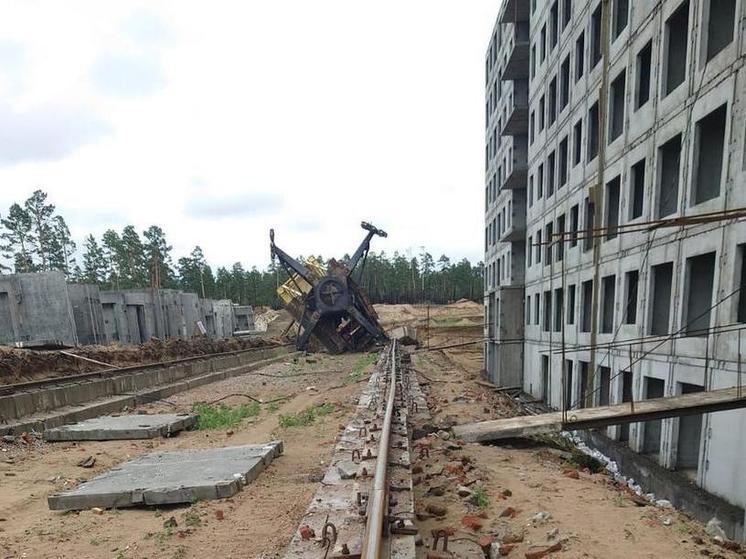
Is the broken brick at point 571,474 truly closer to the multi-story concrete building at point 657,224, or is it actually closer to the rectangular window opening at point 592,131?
the multi-story concrete building at point 657,224

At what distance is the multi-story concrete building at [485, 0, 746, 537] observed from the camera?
697cm

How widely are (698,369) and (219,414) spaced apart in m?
10.1

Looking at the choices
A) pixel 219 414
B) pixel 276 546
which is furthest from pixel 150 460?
pixel 219 414

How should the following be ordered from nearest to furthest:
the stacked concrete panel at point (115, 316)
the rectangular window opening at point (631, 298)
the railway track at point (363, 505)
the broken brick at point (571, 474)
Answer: the railway track at point (363, 505) → the broken brick at point (571, 474) → the rectangular window opening at point (631, 298) → the stacked concrete panel at point (115, 316)

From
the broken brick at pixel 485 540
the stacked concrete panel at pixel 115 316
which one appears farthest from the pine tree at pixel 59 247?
the broken brick at pixel 485 540

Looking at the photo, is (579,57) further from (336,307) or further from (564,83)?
(336,307)

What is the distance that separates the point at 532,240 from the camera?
20016 mm

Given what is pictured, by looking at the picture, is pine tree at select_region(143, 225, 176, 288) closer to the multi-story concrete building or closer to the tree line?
the tree line

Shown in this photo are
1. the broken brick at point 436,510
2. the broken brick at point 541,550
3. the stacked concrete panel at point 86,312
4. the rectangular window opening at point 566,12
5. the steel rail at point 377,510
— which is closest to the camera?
the steel rail at point 377,510

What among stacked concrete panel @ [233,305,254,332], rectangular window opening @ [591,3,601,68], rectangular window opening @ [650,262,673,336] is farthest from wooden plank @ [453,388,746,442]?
stacked concrete panel @ [233,305,254,332]

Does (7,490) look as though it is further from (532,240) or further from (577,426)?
(532,240)

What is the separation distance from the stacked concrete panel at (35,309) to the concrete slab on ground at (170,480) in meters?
22.1

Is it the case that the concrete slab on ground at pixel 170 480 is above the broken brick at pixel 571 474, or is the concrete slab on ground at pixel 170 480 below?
above

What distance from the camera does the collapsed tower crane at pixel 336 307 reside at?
2725cm
